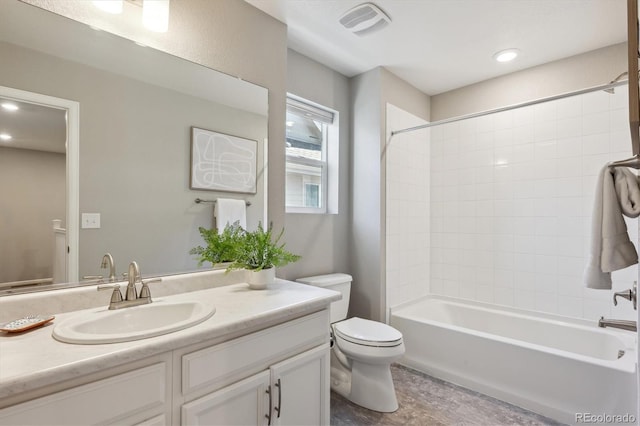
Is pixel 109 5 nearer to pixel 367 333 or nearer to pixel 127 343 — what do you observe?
pixel 127 343

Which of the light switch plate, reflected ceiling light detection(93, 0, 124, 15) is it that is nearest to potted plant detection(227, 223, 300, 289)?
the light switch plate

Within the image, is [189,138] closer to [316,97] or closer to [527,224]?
[316,97]

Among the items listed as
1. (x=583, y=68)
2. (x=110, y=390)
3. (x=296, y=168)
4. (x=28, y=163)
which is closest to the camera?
(x=110, y=390)

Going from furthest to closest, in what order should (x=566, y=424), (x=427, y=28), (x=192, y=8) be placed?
(x=427, y=28) < (x=566, y=424) < (x=192, y=8)

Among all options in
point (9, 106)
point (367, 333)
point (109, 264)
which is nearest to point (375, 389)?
point (367, 333)

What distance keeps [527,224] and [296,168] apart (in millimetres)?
1990

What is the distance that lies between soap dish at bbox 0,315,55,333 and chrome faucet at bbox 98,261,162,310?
19 centimetres

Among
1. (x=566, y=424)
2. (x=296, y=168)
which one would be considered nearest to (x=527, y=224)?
(x=566, y=424)

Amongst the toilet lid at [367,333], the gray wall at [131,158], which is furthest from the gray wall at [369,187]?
the gray wall at [131,158]

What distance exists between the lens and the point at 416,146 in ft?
9.70

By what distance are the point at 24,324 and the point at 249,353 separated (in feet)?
2.32

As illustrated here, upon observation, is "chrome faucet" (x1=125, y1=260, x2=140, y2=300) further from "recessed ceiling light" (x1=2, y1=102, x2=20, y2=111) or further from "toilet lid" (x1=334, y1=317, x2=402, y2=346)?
"toilet lid" (x1=334, y1=317, x2=402, y2=346)

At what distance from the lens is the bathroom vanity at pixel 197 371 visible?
0.74m

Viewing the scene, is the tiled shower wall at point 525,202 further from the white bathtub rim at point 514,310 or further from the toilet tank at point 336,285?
the toilet tank at point 336,285
